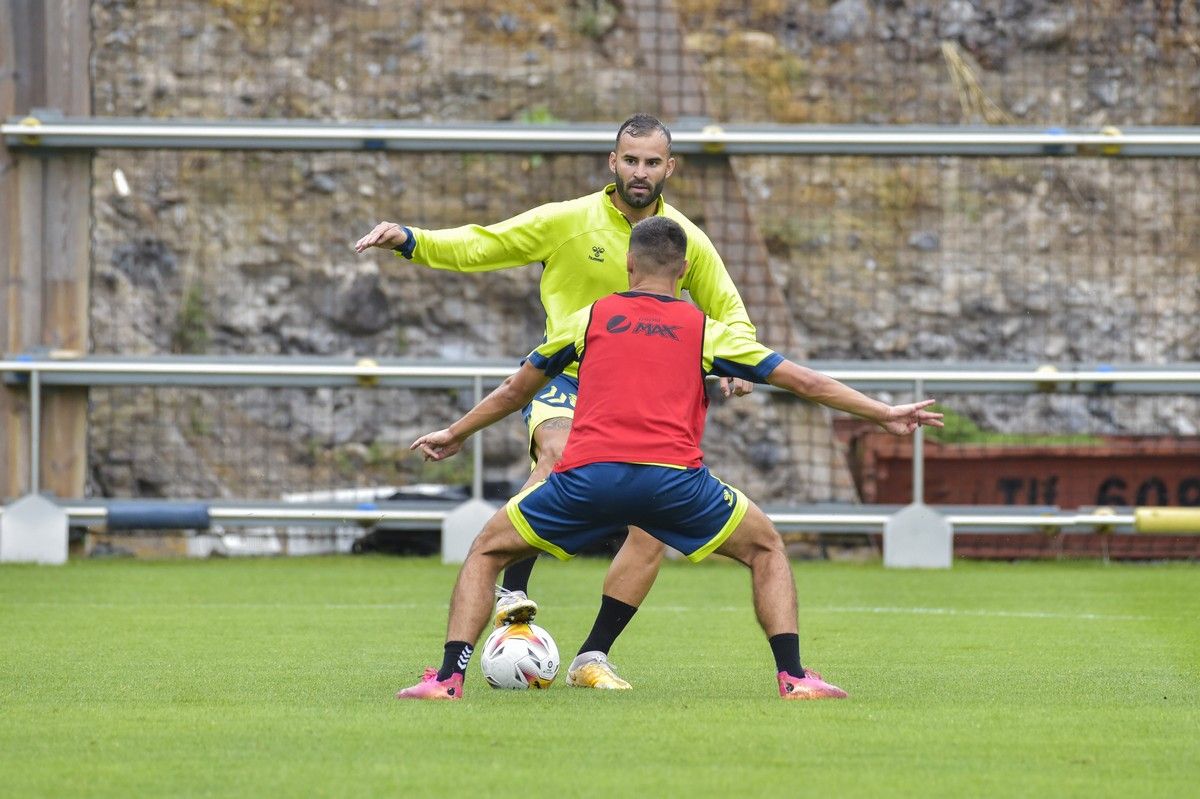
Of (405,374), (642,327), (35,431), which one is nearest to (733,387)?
(642,327)

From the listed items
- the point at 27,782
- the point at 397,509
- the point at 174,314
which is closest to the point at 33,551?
the point at 397,509

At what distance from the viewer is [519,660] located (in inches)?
230

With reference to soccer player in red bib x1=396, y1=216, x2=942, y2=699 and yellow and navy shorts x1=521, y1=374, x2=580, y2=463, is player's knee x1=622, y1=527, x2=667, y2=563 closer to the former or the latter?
yellow and navy shorts x1=521, y1=374, x2=580, y2=463

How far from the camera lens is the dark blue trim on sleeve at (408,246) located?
624 cm

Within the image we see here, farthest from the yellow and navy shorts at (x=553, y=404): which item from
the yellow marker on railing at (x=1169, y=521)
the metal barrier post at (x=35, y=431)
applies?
the yellow marker on railing at (x=1169, y=521)

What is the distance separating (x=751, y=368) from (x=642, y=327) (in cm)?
35

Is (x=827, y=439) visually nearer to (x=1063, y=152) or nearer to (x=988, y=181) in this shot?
(x=1063, y=152)

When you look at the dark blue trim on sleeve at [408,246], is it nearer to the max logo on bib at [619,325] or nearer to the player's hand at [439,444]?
the player's hand at [439,444]

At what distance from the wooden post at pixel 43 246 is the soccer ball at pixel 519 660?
23.8 feet

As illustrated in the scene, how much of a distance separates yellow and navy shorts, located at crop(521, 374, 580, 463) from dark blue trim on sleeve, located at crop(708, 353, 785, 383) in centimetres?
111

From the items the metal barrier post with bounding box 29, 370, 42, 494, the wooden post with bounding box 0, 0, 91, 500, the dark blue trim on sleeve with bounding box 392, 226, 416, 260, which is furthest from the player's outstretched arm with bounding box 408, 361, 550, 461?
the wooden post with bounding box 0, 0, 91, 500

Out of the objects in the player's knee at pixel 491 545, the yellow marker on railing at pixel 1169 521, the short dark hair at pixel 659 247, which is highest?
the short dark hair at pixel 659 247

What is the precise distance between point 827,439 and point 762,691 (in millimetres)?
8392

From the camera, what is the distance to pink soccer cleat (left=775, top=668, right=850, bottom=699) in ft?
17.9
